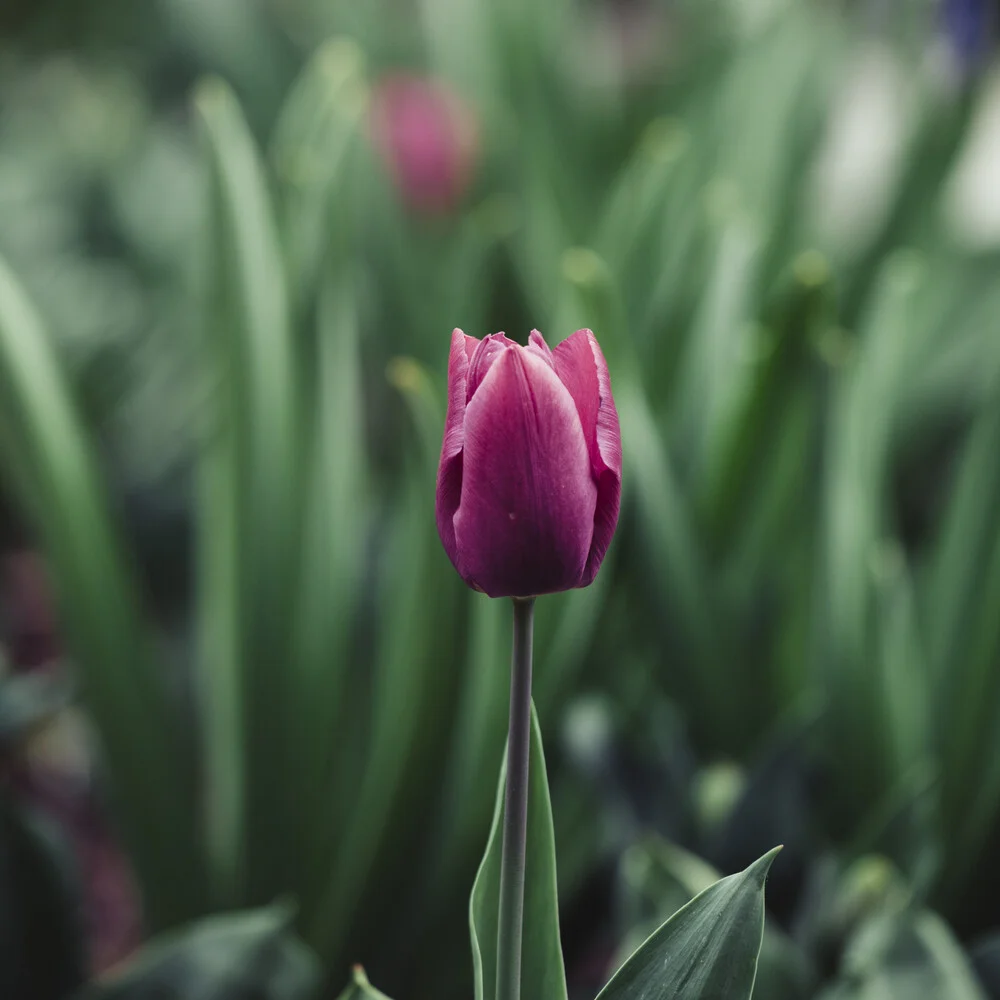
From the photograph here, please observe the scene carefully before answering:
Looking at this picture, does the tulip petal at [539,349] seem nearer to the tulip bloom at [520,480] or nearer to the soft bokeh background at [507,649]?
the tulip bloom at [520,480]

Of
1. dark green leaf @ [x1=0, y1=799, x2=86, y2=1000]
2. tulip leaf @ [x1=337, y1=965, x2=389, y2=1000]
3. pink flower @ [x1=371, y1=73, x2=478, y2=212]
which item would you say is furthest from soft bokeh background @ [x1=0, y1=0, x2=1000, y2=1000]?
pink flower @ [x1=371, y1=73, x2=478, y2=212]

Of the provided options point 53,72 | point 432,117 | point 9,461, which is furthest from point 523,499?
point 53,72

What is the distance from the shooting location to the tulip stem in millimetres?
197

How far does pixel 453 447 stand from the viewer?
196mm

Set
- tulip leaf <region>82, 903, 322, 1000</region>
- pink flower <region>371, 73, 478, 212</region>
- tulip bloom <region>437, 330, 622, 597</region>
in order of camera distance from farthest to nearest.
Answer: pink flower <region>371, 73, 478, 212</region>
tulip leaf <region>82, 903, 322, 1000</region>
tulip bloom <region>437, 330, 622, 597</region>

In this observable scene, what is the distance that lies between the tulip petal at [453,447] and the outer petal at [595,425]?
18mm

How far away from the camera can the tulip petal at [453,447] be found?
20 centimetres

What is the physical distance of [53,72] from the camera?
1397mm

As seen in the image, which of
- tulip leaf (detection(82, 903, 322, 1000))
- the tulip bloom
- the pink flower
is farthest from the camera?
the pink flower

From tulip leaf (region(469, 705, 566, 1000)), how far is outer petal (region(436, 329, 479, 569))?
59 millimetres

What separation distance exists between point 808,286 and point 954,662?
18cm

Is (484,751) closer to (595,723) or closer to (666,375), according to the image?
(595,723)

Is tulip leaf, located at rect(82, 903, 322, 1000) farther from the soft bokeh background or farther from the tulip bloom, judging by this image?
the tulip bloom

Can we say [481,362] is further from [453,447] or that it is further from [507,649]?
[507,649]
